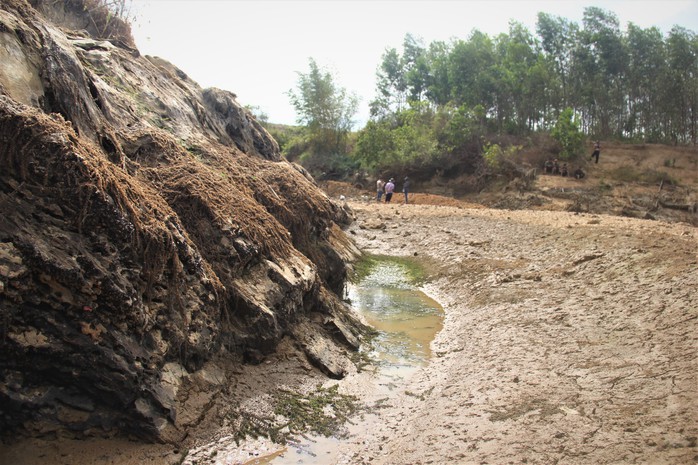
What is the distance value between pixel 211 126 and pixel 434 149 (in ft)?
98.4

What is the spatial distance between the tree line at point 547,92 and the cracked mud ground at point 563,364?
30.6 meters

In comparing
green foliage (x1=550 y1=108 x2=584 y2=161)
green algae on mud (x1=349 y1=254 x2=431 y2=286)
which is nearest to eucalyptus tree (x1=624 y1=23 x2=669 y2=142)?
green foliage (x1=550 y1=108 x2=584 y2=161)

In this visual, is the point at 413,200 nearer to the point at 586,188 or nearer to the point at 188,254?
the point at 586,188

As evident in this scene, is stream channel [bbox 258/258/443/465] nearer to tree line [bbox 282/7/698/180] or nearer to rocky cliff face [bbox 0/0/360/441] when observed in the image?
rocky cliff face [bbox 0/0/360/441]

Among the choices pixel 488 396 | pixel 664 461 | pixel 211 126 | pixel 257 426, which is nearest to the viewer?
pixel 664 461

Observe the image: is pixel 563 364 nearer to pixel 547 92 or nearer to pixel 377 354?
pixel 377 354

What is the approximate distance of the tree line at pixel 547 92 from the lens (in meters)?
43.8

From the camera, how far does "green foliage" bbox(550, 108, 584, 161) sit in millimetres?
37969

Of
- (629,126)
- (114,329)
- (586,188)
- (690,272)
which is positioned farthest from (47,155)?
(629,126)

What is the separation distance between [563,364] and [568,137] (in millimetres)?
34673

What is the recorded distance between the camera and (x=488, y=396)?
6.49m

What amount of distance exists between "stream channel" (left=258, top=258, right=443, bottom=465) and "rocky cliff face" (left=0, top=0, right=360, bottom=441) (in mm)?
642

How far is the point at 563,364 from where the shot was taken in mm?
7062

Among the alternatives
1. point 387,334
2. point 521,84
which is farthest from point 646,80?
point 387,334
